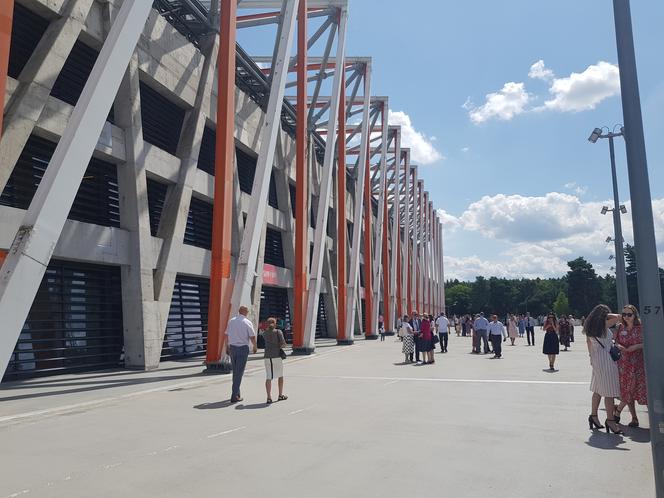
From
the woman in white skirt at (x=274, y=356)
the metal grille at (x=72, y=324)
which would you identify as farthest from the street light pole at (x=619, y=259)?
the metal grille at (x=72, y=324)

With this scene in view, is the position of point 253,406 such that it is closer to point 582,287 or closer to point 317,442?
point 317,442

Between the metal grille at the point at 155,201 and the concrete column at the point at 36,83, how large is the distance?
525cm

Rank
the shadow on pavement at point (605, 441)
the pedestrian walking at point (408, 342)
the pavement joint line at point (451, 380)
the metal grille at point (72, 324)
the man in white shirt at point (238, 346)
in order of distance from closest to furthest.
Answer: the shadow on pavement at point (605, 441) → the man in white shirt at point (238, 346) → the pavement joint line at point (451, 380) → the metal grille at point (72, 324) → the pedestrian walking at point (408, 342)

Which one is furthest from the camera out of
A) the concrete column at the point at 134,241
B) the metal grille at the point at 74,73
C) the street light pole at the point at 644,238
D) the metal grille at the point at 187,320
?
the metal grille at the point at 187,320

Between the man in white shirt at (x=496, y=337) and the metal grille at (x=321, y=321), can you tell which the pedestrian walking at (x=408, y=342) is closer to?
the man in white shirt at (x=496, y=337)

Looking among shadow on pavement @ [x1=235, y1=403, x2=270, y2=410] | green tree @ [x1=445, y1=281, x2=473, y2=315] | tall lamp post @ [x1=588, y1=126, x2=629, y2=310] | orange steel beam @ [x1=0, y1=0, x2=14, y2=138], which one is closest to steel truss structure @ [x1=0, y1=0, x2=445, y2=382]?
orange steel beam @ [x1=0, y1=0, x2=14, y2=138]

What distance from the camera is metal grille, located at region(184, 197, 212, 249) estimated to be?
20203mm

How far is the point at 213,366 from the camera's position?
14148mm

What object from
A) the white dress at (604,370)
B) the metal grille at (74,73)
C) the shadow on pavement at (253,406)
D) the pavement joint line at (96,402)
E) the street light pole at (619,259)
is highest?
the metal grille at (74,73)

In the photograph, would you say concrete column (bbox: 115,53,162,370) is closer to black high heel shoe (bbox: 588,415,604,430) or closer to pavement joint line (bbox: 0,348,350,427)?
pavement joint line (bbox: 0,348,350,427)

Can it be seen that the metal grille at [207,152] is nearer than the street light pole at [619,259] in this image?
Yes

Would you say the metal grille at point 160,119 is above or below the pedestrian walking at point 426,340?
above

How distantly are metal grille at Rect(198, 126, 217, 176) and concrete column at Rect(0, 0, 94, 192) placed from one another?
8078 mm

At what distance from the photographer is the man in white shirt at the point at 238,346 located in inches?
385
